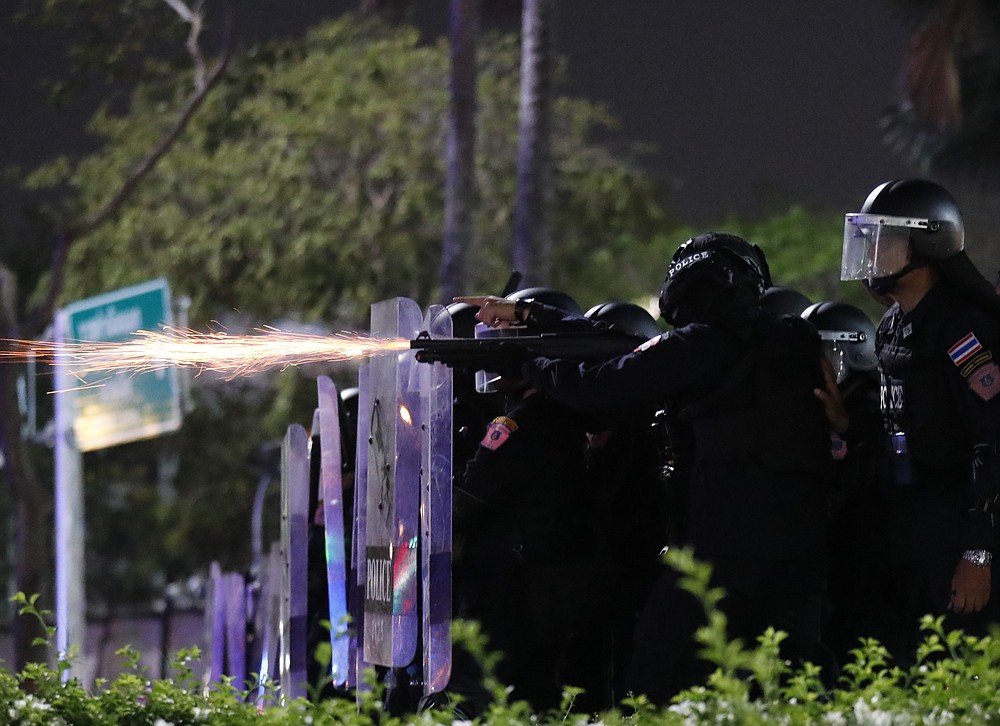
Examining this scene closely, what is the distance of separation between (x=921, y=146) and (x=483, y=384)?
22.6 metres

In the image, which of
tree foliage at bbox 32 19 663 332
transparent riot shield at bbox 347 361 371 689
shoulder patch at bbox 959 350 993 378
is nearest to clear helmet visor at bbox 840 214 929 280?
shoulder patch at bbox 959 350 993 378

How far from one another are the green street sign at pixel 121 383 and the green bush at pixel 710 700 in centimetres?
806

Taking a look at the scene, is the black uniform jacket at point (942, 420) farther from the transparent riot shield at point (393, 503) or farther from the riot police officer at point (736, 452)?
the transparent riot shield at point (393, 503)

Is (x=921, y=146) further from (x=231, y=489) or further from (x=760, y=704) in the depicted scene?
(x=760, y=704)

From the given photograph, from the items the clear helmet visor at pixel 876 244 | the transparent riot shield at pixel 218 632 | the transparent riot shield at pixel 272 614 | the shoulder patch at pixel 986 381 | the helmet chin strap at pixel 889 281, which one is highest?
the clear helmet visor at pixel 876 244

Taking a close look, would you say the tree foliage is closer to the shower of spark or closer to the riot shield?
the shower of spark

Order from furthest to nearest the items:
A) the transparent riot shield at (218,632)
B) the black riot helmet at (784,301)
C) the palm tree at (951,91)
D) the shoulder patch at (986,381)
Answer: the palm tree at (951,91)
the transparent riot shield at (218,632)
the black riot helmet at (784,301)
the shoulder patch at (986,381)

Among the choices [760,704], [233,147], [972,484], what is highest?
[233,147]

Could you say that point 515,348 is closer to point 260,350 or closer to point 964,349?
point 260,350

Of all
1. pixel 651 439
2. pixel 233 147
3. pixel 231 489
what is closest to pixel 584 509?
pixel 651 439

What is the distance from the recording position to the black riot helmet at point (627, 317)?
6508 millimetres

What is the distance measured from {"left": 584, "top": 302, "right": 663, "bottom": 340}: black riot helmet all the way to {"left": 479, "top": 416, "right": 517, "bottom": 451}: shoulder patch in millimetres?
693

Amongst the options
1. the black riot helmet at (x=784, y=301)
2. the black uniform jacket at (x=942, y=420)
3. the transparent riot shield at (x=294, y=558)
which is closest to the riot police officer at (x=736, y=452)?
the black uniform jacket at (x=942, y=420)

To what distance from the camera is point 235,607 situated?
1090cm
